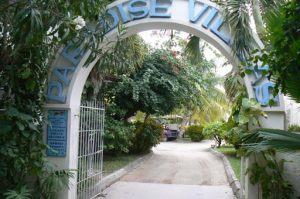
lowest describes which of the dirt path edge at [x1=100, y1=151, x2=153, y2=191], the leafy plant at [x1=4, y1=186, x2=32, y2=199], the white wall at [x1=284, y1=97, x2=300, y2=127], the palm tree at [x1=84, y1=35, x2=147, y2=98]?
the dirt path edge at [x1=100, y1=151, x2=153, y2=191]

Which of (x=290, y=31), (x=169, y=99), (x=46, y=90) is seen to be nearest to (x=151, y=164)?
(x=169, y=99)

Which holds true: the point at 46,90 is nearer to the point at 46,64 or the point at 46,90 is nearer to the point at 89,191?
the point at 46,64

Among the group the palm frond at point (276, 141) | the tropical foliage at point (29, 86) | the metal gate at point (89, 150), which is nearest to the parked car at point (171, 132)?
the metal gate at point (89, 150)

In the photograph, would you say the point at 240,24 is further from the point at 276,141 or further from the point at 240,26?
the point at 276,141

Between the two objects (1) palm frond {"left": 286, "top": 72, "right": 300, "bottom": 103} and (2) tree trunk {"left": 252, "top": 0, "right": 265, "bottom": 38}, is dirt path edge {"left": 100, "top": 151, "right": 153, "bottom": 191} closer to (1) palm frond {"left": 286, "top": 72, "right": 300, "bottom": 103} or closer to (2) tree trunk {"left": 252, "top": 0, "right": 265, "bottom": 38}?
(2) tree trunk {"left": 252, "top": 0, "right": 265, "bottom": 38}

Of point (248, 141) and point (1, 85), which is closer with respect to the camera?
point (248, 141)

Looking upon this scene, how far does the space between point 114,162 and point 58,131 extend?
7.24 meters

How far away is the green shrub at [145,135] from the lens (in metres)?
15.5

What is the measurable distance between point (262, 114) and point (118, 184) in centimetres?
534

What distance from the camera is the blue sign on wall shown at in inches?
233

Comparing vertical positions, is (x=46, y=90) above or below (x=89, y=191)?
above

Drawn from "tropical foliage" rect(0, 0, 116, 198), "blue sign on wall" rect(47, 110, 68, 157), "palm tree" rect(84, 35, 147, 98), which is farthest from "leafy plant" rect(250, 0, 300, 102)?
"blue sign on wall" rect(47, 110, 68, 157)

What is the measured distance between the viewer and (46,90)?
5898 millimetres

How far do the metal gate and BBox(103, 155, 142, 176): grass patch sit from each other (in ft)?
9.69
